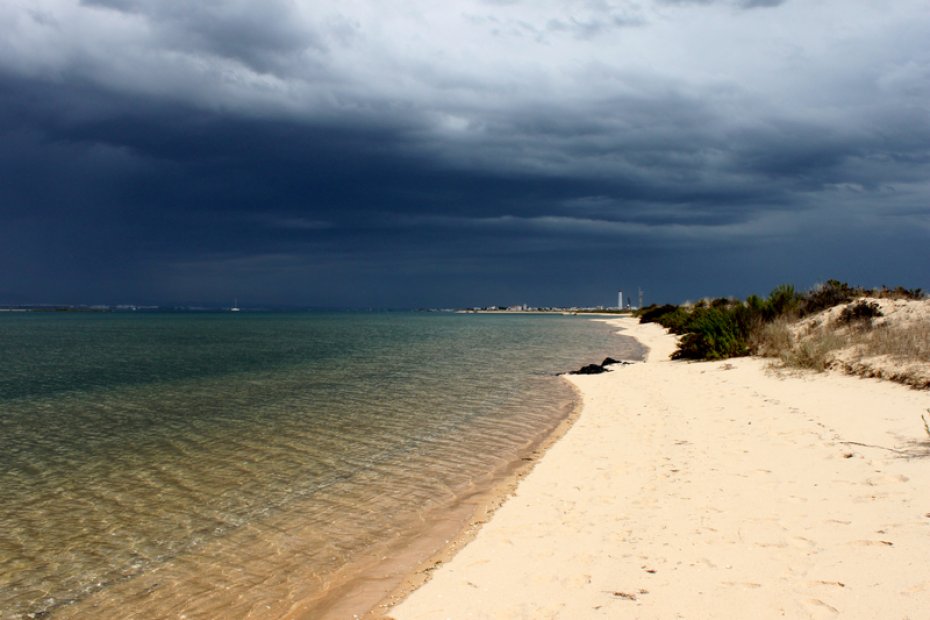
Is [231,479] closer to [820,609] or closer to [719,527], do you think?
[719,527]

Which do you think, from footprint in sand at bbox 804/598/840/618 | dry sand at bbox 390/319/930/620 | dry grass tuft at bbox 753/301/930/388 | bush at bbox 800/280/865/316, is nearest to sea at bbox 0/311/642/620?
dry sand at bbox 390/319/930/620

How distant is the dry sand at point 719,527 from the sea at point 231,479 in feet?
4.96

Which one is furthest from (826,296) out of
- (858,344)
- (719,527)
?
(719,527)

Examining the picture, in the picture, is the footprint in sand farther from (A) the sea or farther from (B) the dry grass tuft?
(B) the dry grass tuft

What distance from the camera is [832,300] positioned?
27.5 m

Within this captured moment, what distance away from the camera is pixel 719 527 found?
260 inches

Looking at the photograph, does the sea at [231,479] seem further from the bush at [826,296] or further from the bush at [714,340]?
the bush at [826,296]

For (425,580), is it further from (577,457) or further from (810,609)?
(577,457)

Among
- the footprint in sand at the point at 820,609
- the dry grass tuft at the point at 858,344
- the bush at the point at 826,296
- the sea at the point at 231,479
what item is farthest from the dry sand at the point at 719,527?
the bush at the point at 826,296

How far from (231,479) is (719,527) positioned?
26.5 ft

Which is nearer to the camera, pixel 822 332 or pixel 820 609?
pixel 820 609

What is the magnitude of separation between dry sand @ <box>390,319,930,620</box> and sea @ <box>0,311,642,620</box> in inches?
59.5

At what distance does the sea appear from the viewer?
21.4 feet

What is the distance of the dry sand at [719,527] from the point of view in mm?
4965
